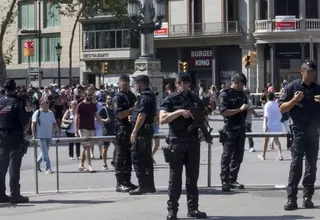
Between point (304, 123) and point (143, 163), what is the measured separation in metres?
3.14

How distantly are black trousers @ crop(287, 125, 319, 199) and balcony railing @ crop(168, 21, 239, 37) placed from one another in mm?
44900

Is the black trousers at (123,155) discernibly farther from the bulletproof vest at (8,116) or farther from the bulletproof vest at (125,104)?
the bulletproof vest at (8,116)

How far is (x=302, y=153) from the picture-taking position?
11.2m

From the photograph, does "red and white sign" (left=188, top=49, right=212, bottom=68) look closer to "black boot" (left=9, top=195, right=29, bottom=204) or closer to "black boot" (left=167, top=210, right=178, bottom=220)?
"black boot" (left=9, top=195, right=29, bottom=204)

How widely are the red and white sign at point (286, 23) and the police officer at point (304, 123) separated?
43183mm

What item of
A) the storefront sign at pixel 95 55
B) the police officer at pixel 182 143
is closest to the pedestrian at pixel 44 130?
the police officer at pixel 182 143

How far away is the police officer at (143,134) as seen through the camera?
12.8 meters

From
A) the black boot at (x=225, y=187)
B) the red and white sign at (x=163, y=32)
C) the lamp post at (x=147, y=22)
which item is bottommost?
the black boot at (x=225, y=187)

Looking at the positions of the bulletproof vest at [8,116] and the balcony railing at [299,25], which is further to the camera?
the balcony railing at [299,25]

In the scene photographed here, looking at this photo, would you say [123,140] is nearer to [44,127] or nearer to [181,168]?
[181,168]

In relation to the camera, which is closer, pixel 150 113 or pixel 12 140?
pixel 12 140

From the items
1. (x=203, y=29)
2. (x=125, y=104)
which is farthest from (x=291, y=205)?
(x=203, y=29)

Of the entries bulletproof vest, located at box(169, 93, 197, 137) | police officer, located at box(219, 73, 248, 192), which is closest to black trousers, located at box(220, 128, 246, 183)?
police officer, located at box(219, 73, 248, 192)

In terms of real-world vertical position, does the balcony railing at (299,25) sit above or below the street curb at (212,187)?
above
